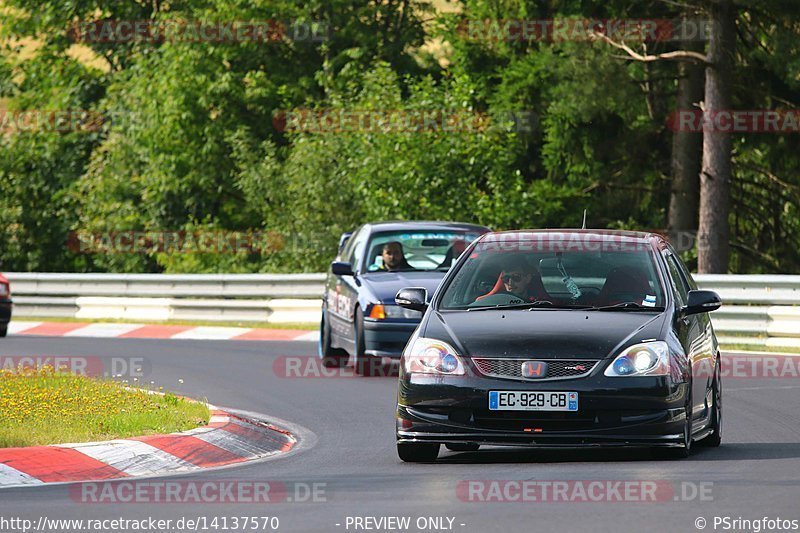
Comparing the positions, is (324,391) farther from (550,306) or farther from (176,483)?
(176,483)

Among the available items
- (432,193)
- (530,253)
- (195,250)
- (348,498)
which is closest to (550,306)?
(530,253)

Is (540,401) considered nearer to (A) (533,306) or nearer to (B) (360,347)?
(A) (533,306)

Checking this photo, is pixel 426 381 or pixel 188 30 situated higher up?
pixel 188 30

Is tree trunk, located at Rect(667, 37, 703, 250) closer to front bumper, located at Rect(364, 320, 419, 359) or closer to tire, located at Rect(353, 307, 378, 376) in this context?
tire, located at Rect(353, 307, 378, 376)

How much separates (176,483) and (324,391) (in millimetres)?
6749

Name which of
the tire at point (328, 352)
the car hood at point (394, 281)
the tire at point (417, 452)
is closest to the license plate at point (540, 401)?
the tire at point (417, 452)

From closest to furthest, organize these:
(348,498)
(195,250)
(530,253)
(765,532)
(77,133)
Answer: (765,532) < (348,498) < (530,253) < (195,250) < (77,133)

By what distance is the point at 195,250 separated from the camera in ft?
138

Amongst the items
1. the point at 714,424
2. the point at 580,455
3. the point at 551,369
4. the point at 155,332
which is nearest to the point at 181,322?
the point at 155,332

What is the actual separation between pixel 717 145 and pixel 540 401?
21.6m

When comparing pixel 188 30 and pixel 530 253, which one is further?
pixel 188 30

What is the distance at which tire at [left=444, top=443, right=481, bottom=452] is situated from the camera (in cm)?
1120

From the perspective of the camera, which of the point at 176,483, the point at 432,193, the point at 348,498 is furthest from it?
the point at 432,193

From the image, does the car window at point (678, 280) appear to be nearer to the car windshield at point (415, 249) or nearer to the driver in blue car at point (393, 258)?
the car windshield at point (415, 249)
